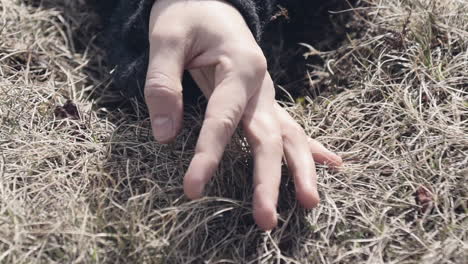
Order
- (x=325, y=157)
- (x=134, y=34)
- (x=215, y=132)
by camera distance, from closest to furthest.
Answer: (x=215, y=132) → (x=325, y=157) → (x=134, y=34)

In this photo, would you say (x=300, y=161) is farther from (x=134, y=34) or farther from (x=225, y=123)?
(x=134, y=34)

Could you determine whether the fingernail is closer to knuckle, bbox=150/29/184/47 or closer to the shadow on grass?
the shadow on grass

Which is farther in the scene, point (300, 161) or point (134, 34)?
point (134, 34)

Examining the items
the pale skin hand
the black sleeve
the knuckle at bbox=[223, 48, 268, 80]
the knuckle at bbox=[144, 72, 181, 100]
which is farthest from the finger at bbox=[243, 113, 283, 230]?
the black sleeve

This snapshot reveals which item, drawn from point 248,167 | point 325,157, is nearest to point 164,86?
point 248,167

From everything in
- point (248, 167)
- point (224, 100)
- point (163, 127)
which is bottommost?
point (248, 167)

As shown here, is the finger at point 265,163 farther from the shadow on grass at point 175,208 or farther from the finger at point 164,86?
the finger at point 164,86
